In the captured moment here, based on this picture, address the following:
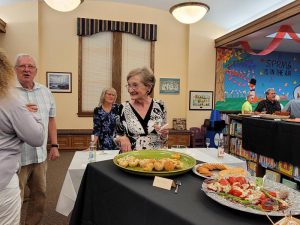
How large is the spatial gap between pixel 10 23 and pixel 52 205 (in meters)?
4.54

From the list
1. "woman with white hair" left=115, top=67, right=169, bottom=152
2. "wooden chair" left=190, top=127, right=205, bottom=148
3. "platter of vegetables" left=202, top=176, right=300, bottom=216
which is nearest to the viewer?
"platter of vegetables" left=202, top=176, right=300, bottom=216

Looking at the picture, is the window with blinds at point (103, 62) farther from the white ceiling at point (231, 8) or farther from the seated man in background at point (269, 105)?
the seated man in background at point (269, 105)

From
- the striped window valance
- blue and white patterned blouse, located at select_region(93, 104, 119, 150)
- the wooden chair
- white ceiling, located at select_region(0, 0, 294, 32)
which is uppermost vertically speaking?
white ceiling, located at select_region(0, 0, 294, 32)

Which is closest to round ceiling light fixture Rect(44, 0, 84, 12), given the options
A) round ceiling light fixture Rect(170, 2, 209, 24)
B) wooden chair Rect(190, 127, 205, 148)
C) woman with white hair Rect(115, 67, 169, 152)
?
round ceiling light fixture Rect(170, 2, 209, 24)

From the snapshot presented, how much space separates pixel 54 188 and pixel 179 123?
13.1 feet

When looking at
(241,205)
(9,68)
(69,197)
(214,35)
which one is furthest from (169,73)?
(241,205)

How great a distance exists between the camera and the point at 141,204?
2.96 ft

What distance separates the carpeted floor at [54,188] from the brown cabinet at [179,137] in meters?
2.40

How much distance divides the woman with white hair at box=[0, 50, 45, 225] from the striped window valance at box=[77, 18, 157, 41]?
5.48 meters

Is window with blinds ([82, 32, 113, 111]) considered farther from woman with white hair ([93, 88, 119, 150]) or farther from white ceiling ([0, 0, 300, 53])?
woman with white hair ([93, 88, 119, 150])

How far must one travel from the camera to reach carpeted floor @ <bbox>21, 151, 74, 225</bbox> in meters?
2.77

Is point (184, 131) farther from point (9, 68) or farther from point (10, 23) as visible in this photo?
point (9, 68)

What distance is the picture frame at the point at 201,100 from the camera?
23.1ft

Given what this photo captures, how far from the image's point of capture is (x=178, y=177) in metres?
1.11
